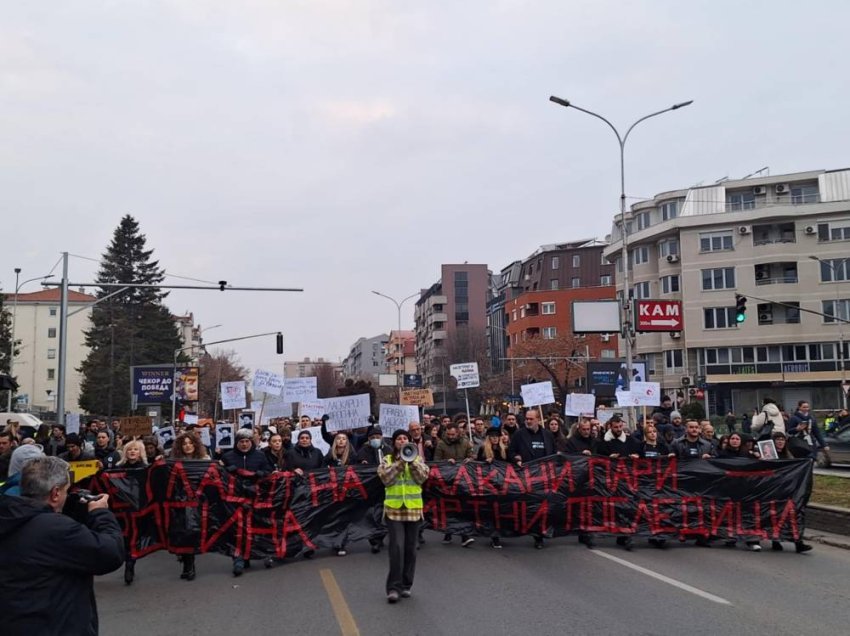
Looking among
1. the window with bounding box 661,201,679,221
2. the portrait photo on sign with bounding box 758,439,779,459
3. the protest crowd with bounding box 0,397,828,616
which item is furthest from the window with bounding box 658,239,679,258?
the portrait photo on sign with bounding box 758,439,779,459

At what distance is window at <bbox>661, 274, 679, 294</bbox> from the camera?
6247 cm

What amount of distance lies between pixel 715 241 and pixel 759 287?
4722mm

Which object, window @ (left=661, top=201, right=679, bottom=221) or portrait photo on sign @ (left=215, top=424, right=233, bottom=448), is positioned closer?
portrait photo on sign @ (left=215, top=424, right=233, bottom=448)

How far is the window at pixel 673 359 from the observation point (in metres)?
61.4

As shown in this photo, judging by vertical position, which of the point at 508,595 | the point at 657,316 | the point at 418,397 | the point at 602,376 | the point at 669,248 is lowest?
the point at 508,595

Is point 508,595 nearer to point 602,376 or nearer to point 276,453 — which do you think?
point 276,453

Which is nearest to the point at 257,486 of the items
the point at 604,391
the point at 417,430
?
the point at 417,430

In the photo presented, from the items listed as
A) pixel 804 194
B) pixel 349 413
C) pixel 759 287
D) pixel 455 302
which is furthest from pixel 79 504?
pixel 455 302

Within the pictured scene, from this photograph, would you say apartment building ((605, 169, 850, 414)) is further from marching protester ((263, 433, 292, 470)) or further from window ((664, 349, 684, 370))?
marching protester ((263, 433, 292, 470))

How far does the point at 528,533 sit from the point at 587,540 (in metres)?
0.80

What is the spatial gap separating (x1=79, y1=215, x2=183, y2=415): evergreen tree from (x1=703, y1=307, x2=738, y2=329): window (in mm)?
45706

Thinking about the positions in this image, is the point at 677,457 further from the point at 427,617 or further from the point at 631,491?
the point at 427,617

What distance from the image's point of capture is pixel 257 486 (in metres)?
10.2

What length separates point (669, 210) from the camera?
6475 cm
